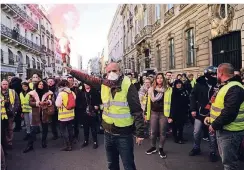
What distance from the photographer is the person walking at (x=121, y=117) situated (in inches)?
127

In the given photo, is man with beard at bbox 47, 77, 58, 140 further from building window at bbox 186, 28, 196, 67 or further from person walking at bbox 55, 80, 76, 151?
building window at bbox 186, 28, 196, 67

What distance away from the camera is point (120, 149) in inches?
129

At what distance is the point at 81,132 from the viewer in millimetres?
7848

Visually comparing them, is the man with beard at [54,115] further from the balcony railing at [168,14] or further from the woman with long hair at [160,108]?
the balcony railing at [168,14]

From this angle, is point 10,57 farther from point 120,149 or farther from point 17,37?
point 120,149

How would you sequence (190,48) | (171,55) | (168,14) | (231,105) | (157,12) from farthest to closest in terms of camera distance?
1. (157,12)
2. (171,55)
3. (168,14)
4. (190,48)
5. (231,105)

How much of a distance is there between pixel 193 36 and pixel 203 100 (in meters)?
9.60

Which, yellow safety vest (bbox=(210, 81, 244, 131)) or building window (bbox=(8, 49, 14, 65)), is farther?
building window (bbox=(8, 49, 14, 65))

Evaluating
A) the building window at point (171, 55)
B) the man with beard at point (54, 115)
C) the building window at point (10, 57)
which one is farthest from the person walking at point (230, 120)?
the building window at point (10, 57)

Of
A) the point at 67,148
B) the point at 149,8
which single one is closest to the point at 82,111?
the point at 67,148

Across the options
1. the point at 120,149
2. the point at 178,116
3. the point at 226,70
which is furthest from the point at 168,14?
the point at 120,149

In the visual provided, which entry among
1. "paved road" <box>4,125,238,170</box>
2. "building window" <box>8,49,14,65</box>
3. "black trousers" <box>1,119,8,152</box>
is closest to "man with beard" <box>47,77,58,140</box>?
"paved road" <box>4,125,238,170</box>

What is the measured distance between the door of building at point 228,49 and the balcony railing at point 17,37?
1575 cm

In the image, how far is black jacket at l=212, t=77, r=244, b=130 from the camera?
317 centimetres
